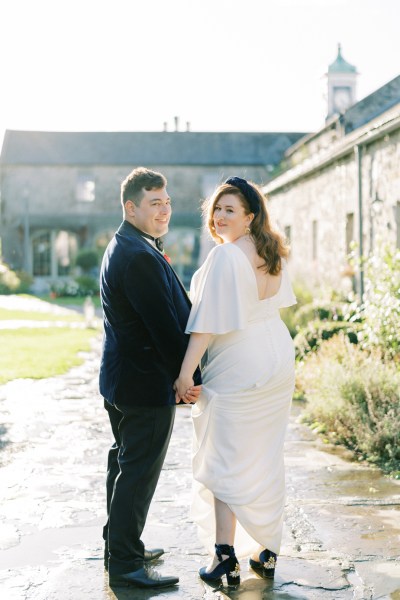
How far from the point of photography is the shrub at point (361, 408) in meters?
6.21

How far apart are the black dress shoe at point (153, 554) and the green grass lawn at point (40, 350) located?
657 centimetres

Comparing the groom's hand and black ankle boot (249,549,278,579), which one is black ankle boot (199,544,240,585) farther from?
the groom's hand

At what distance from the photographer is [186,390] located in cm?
381

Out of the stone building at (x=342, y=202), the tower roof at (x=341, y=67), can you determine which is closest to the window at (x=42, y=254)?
the tower roof at (x=341, y=67)

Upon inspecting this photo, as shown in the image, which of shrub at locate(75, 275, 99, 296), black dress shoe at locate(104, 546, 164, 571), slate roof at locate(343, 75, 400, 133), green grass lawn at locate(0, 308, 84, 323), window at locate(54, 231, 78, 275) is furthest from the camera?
window at locate(54, 231, 78, 275)

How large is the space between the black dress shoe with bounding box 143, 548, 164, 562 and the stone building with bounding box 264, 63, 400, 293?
230 inches

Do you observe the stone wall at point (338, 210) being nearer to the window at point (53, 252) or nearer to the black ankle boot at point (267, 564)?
the black ankle boot at point (267, 564)

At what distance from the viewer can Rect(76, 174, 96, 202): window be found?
3956 cm

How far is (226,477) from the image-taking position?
153 inches

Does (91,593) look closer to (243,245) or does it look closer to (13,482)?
(243,245)

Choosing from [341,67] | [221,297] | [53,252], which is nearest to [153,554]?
[221,297]

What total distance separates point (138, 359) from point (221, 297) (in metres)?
0.47

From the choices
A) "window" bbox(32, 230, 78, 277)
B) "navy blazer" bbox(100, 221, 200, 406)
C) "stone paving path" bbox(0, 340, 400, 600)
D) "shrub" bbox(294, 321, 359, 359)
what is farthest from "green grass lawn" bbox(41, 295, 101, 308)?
"navy blazer" bbox(100, 221, 200, 406)

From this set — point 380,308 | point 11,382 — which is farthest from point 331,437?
point 11,382
